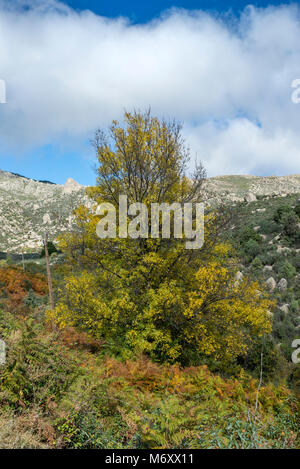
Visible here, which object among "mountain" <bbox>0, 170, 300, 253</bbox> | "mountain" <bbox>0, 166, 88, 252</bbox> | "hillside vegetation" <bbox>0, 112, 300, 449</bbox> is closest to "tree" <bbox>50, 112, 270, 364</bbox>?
"hillside vegetation" <bbox>0, 112, 300, 449</bbox>

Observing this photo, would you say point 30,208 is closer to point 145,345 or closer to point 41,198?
point 41,198

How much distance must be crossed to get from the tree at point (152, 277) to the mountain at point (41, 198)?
47.7 meters

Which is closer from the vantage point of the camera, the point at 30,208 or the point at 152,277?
the point at 152,277

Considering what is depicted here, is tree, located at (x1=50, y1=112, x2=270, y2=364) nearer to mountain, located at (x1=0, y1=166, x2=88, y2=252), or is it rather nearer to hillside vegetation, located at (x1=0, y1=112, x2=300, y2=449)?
hillside vegetation, located at (x1=0, y1=112, x2=300, y2=449)

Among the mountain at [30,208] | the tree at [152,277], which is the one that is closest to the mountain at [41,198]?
the mountain at [30,208]

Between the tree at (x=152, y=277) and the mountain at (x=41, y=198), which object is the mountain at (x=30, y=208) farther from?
the tree at (x=152, y=277)

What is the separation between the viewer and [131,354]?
322 inches

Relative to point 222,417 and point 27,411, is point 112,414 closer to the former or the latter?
point 27,411

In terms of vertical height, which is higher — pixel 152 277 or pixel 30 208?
pixel 30 208

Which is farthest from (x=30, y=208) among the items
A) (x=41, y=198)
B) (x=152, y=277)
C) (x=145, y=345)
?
(x=145, y=345)

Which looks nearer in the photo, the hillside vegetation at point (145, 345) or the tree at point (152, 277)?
the hillside vegetation at point (145, 345)

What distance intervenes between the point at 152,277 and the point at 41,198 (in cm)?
9978

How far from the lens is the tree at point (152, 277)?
27.7ft

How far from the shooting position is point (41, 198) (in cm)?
9925
